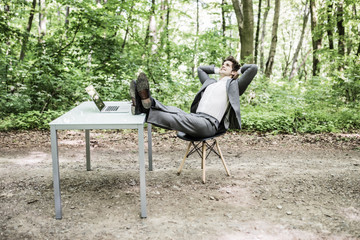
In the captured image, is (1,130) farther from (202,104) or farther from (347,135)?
(347,135)

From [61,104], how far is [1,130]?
4.79ft

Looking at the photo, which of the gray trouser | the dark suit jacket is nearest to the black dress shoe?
the gray trouser

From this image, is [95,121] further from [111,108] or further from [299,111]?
[299,111]

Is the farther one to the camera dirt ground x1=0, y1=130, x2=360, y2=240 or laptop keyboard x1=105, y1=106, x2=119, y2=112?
laptop keyboard x1=105, y1=106, x2=119, y2=112

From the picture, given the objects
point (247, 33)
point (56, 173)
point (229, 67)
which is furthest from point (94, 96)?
point (247, 33)

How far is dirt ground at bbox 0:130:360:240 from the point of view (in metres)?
2.45

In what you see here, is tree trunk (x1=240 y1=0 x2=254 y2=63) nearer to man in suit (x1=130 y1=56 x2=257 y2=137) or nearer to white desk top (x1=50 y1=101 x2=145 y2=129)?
man in suit (x1=130 y1=56 x2=257 y2=137)

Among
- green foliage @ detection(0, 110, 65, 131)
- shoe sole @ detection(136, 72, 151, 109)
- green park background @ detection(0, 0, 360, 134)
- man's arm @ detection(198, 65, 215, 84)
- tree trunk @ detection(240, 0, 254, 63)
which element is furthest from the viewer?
tree trunk @ detection(240, 0, 254, 63)

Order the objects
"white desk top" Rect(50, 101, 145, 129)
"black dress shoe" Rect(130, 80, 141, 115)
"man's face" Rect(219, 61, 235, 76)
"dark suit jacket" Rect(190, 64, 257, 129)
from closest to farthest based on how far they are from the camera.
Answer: "white desk top" Rect(50, 101, 145, 129) → "black dress shoe" Rect(130, 80, 141, 115) → "dark suit jacket" Rect(190, 64, 257, 129) → "man's face" Rect(219, 61, 235, 76)

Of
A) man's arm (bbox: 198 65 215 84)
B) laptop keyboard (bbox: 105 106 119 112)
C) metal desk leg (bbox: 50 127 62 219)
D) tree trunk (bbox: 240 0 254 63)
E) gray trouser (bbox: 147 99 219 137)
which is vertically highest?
tree trunk (bbox: 240 0 254 63)

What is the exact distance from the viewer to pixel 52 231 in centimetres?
241

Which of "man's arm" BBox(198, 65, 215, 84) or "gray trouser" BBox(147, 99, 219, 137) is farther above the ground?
"man's arm" BBox(198, 65, 215, 84)

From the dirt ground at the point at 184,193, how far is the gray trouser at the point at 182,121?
660 millimetres

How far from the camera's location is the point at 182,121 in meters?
3.01
